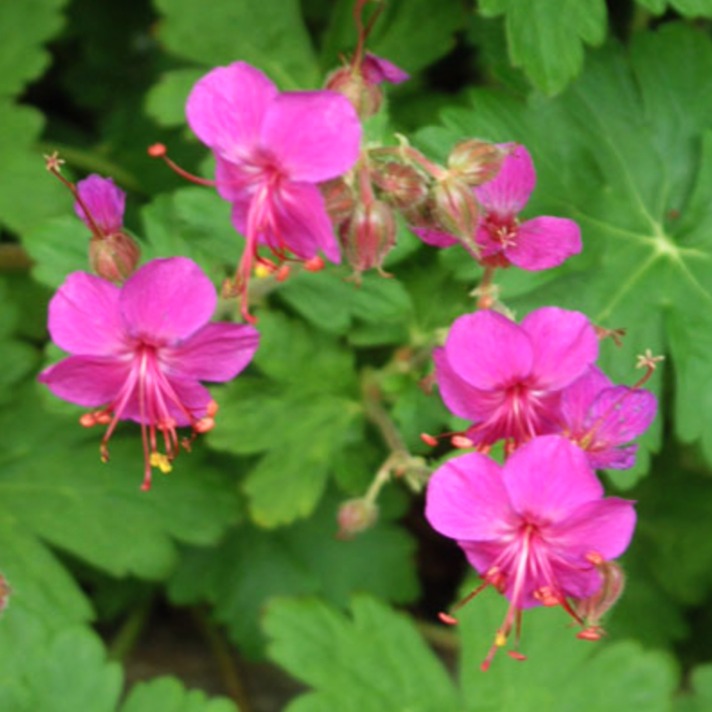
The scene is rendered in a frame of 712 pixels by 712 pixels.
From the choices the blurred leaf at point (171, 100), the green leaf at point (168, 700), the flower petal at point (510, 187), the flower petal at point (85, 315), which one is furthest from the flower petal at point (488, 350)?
the blurred leaf at point (171, 100)

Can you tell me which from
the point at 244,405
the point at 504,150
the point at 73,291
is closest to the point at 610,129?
the point at 504,150

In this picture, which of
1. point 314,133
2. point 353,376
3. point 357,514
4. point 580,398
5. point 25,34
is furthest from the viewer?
point 25,34

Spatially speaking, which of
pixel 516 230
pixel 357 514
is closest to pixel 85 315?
pixel 516 230

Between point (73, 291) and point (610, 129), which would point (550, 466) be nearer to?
point (73, 291)

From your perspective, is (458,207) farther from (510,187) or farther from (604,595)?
(604,595)

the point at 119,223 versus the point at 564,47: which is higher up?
the point at 564,47

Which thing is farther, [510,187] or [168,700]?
[168,700]

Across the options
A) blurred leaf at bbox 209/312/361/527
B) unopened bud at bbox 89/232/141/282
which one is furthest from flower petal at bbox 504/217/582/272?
blurred leaf at bbox 209/312/361/527
